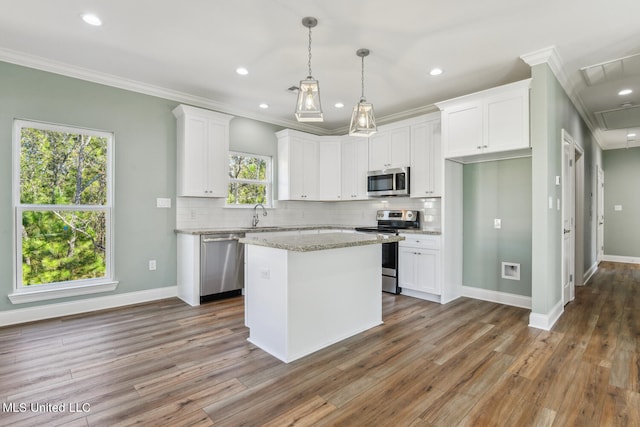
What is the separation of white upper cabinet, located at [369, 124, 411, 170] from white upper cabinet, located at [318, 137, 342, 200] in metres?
0.70

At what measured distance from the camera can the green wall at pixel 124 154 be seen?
10.6 feet

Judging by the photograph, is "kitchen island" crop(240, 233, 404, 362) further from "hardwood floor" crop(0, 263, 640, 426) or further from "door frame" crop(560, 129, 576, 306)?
"door frame" crop(560, 129, 576, 306)

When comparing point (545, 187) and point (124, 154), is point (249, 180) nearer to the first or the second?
point (124, 154)

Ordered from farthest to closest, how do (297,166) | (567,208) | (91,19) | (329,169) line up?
1. (329,169)
2. (297,166)
3. (567,208)
4. (91,19)

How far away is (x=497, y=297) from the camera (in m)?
4.07

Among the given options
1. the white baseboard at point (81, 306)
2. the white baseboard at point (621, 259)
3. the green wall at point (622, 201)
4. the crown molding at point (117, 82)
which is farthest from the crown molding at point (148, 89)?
the white baseboard at point (621, 259)

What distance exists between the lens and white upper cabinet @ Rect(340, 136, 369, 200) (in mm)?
5293

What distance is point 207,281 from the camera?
4047 millimetres

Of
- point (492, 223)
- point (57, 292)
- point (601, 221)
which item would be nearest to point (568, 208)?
point (492, 223)

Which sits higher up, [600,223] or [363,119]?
[363,119]

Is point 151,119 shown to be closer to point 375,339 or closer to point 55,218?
point 55,218

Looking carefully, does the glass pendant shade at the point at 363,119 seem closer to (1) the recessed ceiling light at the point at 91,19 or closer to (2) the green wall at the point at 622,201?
(1) the recessed ceiling light at the point at 91,19

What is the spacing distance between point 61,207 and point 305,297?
2930mm

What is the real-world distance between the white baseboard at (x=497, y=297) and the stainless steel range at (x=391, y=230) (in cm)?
93
